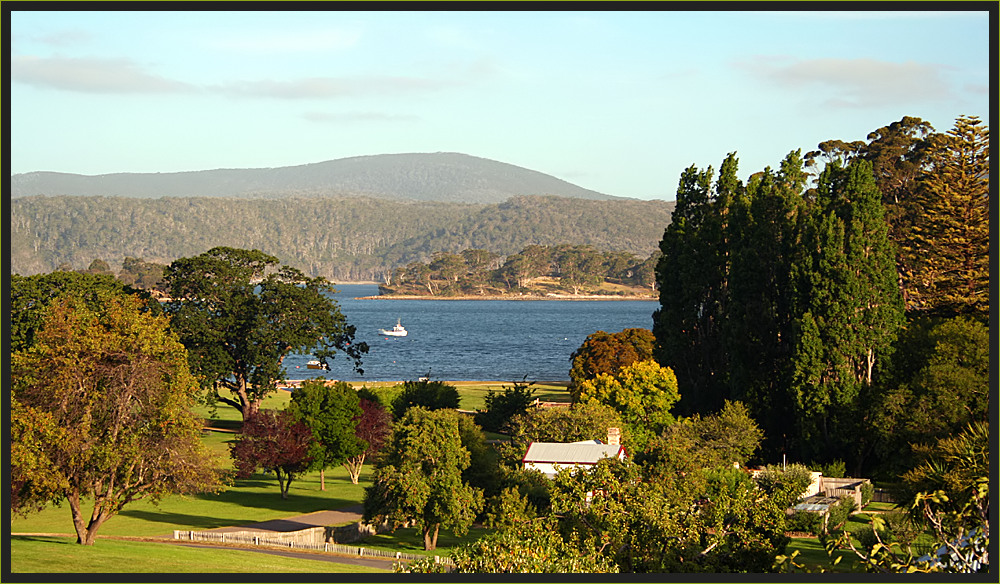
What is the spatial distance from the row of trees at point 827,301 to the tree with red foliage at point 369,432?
51.6ft

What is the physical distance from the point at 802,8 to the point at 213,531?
28.0 meters

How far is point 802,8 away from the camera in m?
10.8

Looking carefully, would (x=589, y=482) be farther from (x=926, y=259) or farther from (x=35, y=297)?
(x=35, y=297)

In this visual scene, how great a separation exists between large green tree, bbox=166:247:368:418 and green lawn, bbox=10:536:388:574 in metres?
33.1

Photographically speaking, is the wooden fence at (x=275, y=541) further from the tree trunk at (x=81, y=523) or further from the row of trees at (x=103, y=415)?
the tree trunk at (x=81, y=523)

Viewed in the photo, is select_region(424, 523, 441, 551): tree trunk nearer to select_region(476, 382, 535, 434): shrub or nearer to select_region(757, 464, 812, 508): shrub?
select_region(757, 464, 812, 508): shrub

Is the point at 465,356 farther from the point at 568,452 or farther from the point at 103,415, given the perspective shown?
the point at 103,415

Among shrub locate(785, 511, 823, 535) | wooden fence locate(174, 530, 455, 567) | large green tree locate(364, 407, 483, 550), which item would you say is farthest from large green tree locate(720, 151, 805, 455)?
wooden fence locate(174, 530, 455, 567)

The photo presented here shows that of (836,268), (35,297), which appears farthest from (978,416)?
(35,297)

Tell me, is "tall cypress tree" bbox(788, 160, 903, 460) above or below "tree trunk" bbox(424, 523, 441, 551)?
above

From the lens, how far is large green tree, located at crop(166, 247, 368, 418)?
61875 millimetres

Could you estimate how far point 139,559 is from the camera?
2309 cm

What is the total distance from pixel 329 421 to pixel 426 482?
543 inches

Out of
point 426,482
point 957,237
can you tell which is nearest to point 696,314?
point 957,237
